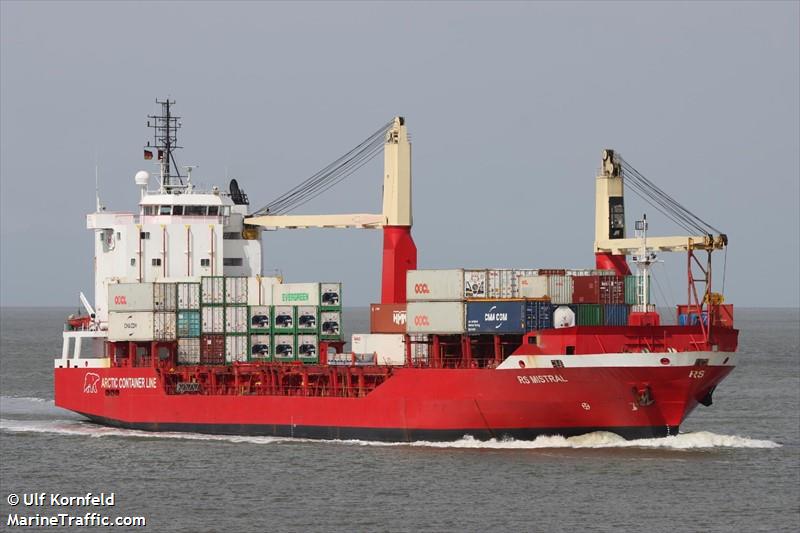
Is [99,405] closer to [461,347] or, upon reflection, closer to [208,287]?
[208,287]

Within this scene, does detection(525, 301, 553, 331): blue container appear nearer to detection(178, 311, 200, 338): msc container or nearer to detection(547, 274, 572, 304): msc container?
detection(547, 274, 572, 304): msc container

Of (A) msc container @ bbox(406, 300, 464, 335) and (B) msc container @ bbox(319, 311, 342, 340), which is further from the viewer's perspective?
(B) msc container @ bbox(319, 311, 342, 340)

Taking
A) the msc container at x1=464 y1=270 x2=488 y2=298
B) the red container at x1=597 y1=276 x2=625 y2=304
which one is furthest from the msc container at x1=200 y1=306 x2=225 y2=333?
the red container at x1=597 y1=276 x2=625 y2=304

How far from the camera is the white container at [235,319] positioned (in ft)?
184

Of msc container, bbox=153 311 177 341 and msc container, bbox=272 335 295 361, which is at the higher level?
msc container, bbox=153 311 177 341

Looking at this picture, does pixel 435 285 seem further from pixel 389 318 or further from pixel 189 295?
pixel 189 295

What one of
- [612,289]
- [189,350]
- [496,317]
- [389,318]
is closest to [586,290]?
[612,289]

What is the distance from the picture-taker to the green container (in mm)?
49125

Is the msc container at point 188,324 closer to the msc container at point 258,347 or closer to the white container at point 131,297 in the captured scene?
the white container at point 131,297

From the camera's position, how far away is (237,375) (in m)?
55.4

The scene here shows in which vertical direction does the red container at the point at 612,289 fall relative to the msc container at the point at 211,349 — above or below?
above

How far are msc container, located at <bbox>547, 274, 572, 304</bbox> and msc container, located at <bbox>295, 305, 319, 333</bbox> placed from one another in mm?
10213

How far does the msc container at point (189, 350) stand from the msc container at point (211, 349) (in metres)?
0.19

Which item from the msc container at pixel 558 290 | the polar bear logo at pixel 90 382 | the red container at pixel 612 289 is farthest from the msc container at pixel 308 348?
the red container at pixel 612 289
